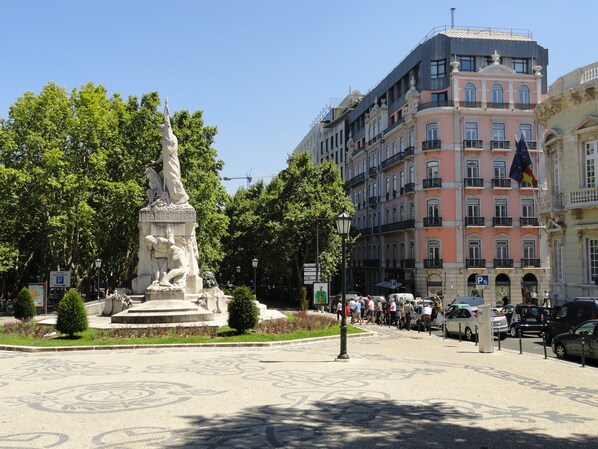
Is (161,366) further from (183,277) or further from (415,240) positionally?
(415,240)

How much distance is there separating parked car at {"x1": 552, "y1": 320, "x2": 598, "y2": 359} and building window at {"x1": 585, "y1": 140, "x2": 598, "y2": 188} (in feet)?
46.9

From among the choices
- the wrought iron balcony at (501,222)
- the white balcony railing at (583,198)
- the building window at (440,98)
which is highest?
the building window at (440,98)

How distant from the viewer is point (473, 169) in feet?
161

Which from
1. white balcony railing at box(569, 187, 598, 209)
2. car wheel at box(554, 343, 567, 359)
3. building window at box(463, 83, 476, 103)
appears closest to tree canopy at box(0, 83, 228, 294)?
building window at box(463, 83, 476, 103)

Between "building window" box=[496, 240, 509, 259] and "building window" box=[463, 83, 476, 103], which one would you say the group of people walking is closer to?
"building window" box=[496, 240, 509, 259]

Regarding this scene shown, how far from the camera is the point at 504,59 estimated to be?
50.4 meters

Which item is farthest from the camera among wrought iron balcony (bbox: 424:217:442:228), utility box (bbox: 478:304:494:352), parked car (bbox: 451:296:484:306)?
wrought iron balcony (bbox: 424:217:442:228)

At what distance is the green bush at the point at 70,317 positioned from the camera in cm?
2059

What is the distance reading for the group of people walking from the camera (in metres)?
29.9

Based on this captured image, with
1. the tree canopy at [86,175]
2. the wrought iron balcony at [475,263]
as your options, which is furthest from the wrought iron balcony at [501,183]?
the tree canopy at [86,175]

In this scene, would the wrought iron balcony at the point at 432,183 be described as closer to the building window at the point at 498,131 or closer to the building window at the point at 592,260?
the building window at the point at 498,131

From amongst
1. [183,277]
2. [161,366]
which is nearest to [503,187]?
[183,277]

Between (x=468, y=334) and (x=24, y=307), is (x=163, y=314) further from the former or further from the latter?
(x=468, y=334)

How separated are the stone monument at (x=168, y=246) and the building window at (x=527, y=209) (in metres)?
29.6
